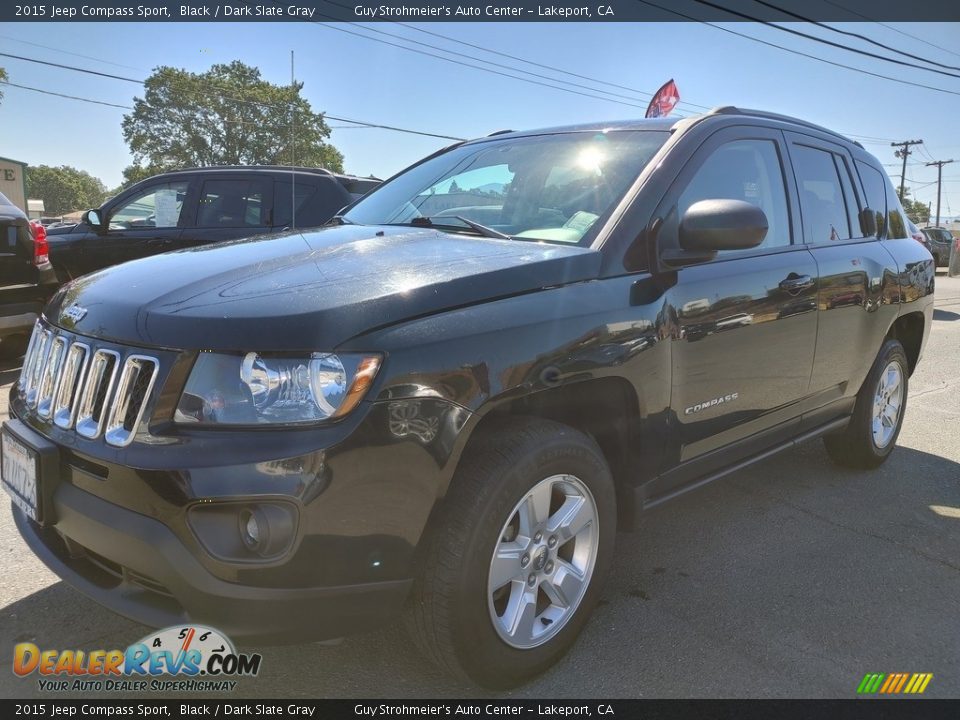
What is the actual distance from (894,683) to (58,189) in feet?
417

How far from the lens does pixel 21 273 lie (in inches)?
237

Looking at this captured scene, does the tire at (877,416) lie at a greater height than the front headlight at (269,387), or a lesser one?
lesser

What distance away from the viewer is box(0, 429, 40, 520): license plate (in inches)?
80.6

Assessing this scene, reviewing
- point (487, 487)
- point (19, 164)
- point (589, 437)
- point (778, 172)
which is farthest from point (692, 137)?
point (19, 164)

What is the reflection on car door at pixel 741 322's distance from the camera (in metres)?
2.71

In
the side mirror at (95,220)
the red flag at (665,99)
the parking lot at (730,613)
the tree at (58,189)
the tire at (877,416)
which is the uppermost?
the tree at (58,189)

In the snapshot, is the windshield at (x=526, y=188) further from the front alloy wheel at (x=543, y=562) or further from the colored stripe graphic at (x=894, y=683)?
the colored stripe graphic at (x=894, y=683)

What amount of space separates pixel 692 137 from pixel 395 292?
1.55 meters

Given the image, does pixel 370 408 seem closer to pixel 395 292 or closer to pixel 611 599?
pixel 395 292

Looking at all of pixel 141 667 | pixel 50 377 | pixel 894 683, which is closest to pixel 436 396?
pixel 50 377

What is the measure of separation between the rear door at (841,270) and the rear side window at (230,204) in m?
5.29

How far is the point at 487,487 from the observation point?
2018mm

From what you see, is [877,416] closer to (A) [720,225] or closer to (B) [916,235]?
(A) [720,225]
